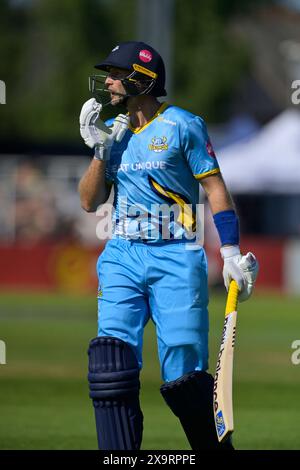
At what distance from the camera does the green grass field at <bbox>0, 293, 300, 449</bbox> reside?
963 centimetres

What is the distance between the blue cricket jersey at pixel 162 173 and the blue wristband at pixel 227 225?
18 centimetres

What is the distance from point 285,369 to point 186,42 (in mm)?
42300

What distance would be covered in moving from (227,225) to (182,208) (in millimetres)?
278

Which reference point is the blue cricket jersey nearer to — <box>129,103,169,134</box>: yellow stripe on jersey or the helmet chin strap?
<box>129,103,169,134</box>: yellow stripe on jersey

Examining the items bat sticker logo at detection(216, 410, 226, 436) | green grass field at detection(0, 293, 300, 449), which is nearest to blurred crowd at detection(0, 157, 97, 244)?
green grass field at detection(0, 293, 300, 449)

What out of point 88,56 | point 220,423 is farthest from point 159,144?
point 88,56

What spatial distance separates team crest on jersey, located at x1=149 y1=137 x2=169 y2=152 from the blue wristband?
1.52 feet

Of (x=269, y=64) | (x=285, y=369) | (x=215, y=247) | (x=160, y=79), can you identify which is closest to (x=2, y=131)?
(x=269, y=64)

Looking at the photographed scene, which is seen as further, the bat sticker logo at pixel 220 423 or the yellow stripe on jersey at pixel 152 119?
the yellow stripe on jersey at pixel 152 119

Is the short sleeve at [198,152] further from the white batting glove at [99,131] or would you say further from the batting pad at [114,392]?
the batting pad at [114,392]

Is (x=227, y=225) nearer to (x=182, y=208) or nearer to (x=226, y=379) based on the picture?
(x=182, y=208)

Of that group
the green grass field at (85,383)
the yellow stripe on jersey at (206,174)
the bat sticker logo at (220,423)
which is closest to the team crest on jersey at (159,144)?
the yellow stripe on jersey at (206,174)

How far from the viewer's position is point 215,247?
27.8m

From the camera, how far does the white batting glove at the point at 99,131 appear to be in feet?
24.3
